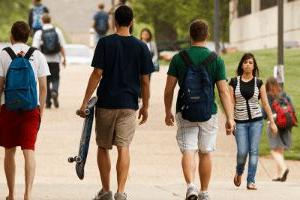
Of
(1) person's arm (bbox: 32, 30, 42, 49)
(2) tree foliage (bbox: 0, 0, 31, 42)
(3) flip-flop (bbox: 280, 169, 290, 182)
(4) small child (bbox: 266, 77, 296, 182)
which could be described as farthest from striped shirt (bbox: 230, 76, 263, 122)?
(2) tree foliage (bbox: 0, 0, 31, 42)

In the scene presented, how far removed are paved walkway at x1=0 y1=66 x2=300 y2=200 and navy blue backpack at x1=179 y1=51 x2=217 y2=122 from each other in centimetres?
124

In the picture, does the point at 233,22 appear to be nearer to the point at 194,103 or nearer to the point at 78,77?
the point at 78,77

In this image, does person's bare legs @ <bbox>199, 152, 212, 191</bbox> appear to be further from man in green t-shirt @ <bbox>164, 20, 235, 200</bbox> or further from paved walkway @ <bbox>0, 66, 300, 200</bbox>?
paved walkway @ <bbox>0, 66, 300, 200</bbox>

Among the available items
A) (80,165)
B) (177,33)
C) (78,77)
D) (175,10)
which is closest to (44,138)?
(80,165)

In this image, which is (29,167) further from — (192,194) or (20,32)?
(192,194)

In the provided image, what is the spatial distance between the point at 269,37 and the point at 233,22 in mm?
10287

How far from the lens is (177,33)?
86125 millimetres

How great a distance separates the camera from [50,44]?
81.1 feet

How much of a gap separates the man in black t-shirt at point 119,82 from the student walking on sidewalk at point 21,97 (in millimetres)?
465

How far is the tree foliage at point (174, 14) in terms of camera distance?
6206 cm

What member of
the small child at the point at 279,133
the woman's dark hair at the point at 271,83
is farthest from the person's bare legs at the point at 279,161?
the woman's dark hair at the point at 271,83

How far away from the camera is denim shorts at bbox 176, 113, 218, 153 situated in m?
12.3

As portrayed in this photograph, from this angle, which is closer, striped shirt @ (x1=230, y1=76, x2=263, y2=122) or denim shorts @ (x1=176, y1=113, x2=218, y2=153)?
denim shorts @ (x1=176, y1=113, x2=218, y2=153)

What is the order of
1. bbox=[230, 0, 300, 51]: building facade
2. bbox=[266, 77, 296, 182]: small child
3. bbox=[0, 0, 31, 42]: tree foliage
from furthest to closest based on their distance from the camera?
bbox=[0, 0, 31, 42]: tree foliage < bbox=[230, 0, 300, 51]: building facade < bbox=[266, 77, 296, 182]: small child
